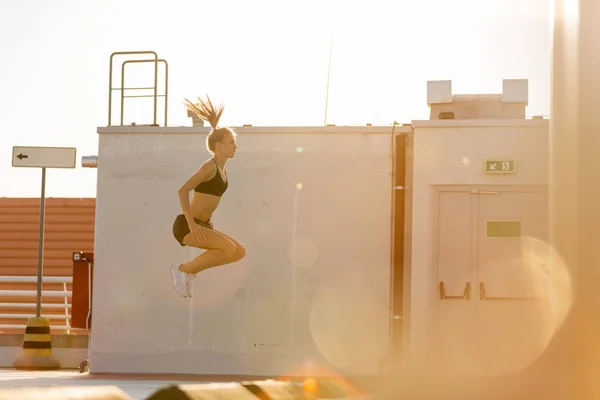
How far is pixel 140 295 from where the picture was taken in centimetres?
1644

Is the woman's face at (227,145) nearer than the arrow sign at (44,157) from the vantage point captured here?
Yes

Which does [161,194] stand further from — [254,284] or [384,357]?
[384,357]

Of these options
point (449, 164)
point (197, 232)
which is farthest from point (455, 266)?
point (197, 232)

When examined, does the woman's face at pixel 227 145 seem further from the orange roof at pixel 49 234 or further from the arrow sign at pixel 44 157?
the orange roof at pixel 49 234

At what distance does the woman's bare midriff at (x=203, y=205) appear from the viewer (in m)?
10.2

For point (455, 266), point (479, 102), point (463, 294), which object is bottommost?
point (463, 294)

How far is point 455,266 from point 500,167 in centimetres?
150

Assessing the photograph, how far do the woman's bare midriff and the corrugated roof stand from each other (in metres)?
19.6

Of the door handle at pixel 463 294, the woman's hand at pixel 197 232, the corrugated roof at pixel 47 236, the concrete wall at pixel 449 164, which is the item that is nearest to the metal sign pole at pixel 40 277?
the concrete wall at pixel 449 164

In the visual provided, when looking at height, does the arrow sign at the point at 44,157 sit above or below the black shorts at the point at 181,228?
above

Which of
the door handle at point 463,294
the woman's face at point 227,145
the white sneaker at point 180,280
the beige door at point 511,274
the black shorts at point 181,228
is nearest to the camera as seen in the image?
the black shorts at point 181,228

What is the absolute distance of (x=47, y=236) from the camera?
29.8m

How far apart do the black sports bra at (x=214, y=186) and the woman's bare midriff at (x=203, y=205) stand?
0.12 ft

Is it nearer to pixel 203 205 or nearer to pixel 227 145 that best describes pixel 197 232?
pixel 203 205
